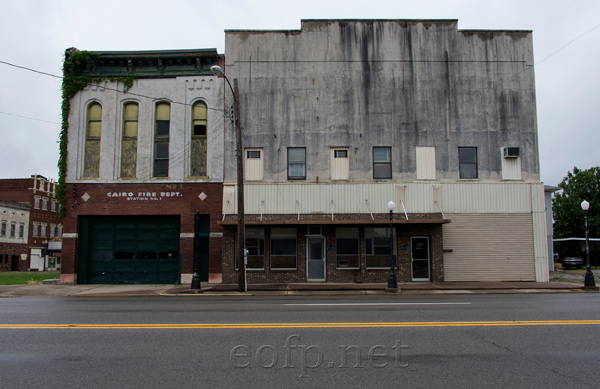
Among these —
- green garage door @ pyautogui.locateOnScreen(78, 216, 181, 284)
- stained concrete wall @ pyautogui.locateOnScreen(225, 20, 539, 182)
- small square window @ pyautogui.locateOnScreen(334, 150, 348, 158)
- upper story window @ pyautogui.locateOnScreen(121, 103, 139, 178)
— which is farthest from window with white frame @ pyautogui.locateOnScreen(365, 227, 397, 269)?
upper story window @ pyautogui.locateOnScreen(121, 103, 139, 178)

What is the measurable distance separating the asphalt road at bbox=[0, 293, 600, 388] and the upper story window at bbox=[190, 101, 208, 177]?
11761 mm

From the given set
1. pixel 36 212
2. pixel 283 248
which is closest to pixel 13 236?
pixel 36 212

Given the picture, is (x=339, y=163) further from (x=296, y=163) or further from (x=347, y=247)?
(x=347, y=247)

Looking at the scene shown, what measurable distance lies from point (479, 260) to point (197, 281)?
43.8ft

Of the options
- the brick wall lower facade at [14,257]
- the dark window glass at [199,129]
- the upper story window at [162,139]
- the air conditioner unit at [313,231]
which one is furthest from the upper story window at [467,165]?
the brick wall lower facade at [14,257]

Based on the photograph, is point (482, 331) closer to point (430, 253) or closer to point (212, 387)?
point (212, 387)

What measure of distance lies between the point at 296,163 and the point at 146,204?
303 inches

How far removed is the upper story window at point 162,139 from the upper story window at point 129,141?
1.06 metres

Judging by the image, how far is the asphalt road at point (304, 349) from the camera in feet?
18.2

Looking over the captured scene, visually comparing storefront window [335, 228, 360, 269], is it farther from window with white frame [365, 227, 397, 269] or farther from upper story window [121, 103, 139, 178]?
upper story window [121, 103, 139, 178]

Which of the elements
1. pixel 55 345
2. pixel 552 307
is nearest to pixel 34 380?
pixel 55 345

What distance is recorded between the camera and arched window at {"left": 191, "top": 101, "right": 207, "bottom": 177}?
22000 millimetres

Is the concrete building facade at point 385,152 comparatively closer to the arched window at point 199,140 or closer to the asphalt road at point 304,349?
the arched window at point 199,140

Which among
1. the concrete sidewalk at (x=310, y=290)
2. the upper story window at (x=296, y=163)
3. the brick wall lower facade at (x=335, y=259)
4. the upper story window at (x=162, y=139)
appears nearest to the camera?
the concrete sidewalk at (x=310, y=290)
